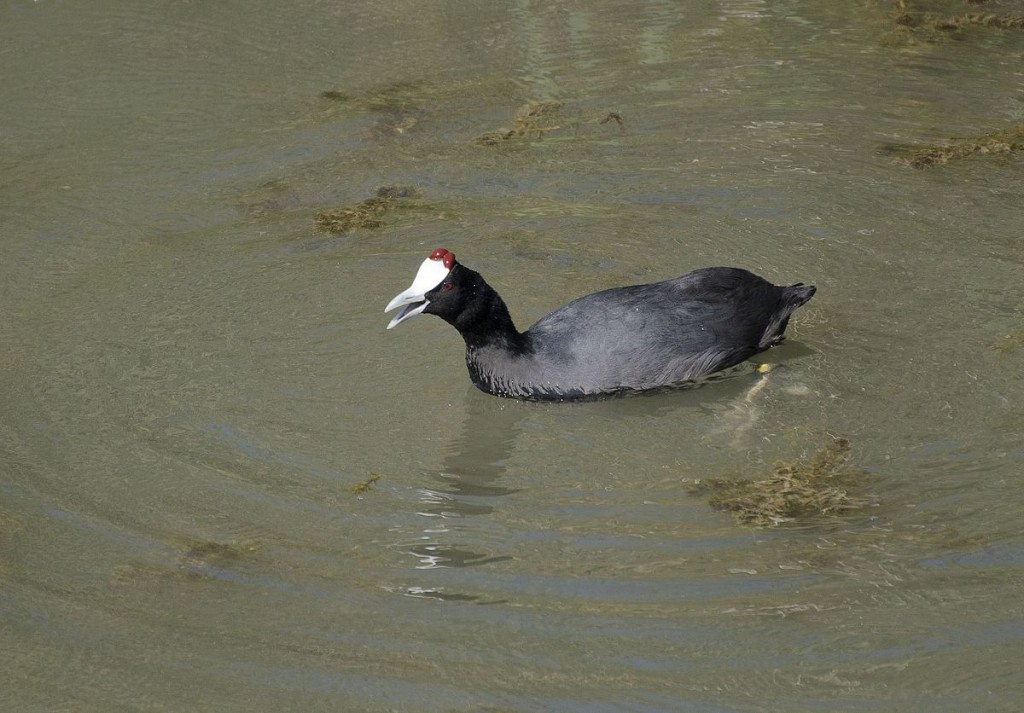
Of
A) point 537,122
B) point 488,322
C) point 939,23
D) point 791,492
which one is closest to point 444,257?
point 488,322

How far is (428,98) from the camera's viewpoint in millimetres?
8148

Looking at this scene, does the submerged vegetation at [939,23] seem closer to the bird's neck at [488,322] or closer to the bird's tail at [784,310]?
the bird's tail at [784,310]

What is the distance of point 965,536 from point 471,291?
85.6 inches

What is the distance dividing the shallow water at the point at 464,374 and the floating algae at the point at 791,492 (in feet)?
0.26

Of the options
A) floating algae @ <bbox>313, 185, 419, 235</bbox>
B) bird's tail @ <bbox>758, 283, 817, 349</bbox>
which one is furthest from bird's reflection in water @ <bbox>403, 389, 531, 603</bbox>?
floating algae @ <bbox>313, 185, 419, 235</bbox>

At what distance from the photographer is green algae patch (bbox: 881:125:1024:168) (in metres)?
7.16

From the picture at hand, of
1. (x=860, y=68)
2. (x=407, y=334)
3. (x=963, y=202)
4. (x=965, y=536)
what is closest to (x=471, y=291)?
(x=407, y=334)

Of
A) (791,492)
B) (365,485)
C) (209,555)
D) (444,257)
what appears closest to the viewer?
(209,555)

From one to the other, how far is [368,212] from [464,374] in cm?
151

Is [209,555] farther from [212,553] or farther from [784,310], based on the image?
[784,310]

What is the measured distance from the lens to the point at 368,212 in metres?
6.92

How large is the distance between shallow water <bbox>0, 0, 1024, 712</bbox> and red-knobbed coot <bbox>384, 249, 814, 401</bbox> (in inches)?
6.1

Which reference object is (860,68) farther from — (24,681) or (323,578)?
(24,681)

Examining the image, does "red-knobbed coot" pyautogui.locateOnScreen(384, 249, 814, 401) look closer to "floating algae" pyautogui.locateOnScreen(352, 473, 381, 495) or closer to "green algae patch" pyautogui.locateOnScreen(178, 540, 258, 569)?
"floating algae" pyautogui.locateOnScreen(352, 473, 381, 495)
